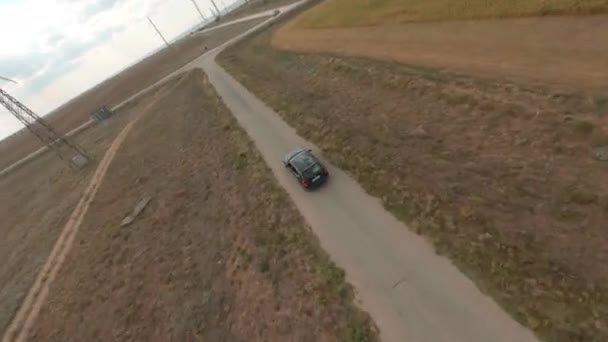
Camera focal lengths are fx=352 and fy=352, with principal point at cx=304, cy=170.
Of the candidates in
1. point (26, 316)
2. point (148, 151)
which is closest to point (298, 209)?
point (26, 316)

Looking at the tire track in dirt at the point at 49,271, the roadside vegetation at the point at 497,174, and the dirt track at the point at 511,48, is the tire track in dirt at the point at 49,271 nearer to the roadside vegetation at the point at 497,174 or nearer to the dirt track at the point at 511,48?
the roadside vegetation at the point at 497,174

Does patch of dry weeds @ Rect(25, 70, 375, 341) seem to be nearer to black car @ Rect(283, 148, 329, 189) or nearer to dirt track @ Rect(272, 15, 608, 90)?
black car @ Rect(283, 148, 329, 189)

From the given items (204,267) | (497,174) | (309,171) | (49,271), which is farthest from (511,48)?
(49,271)

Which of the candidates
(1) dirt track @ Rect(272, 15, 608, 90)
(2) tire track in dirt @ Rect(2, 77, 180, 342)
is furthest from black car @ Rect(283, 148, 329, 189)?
(2) tire track in dirt @ Rect(2, 77, 180, 342)

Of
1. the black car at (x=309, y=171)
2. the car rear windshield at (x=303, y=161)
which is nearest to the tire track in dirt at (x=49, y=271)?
the black car at (x=309, y=171)

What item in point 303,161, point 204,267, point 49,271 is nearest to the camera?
point 204,267

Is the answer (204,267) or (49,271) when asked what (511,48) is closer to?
(204,267)

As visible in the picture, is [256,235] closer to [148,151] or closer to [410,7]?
[148,151]
